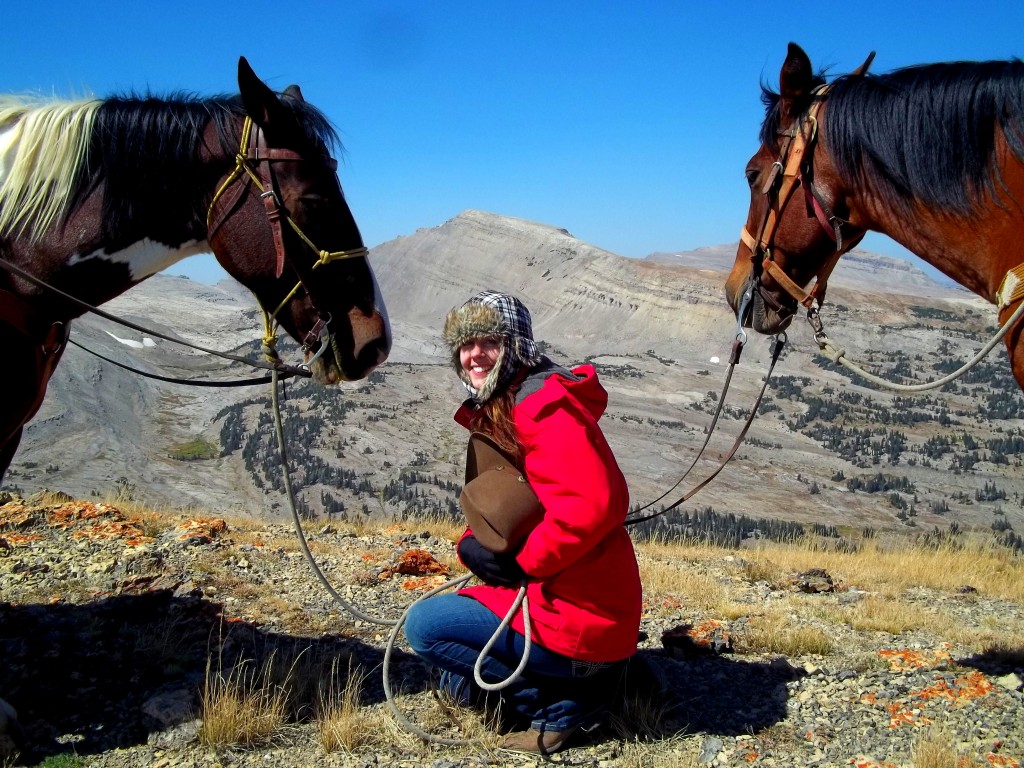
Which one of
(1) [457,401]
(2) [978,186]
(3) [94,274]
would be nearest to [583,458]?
(2) [978,186]

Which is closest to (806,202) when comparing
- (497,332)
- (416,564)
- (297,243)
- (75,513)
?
(497,332)

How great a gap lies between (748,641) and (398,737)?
6.90 feet

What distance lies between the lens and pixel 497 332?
2738 mm

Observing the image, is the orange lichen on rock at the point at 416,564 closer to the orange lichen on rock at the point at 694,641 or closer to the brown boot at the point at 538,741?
the orange lichen on rock at the point at 694,641

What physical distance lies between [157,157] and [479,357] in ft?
5.07

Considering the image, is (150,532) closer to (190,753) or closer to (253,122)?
(190,753)

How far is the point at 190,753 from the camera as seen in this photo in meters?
2.84

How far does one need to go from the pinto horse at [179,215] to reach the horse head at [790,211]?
1.81 m

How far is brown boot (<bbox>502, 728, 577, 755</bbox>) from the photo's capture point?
2.85 m

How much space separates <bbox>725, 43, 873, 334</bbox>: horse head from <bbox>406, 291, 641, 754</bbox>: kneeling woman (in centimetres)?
122

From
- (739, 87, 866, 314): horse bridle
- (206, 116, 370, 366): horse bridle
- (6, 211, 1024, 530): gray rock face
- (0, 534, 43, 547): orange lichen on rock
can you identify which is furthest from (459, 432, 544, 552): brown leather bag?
(0, 534, 43, 547): orange lichen on rock

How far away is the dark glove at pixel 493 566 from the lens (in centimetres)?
273

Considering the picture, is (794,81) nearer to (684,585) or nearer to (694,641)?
(694,641)

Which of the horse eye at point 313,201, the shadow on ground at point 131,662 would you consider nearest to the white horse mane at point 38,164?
the horse eye at point 313,201
